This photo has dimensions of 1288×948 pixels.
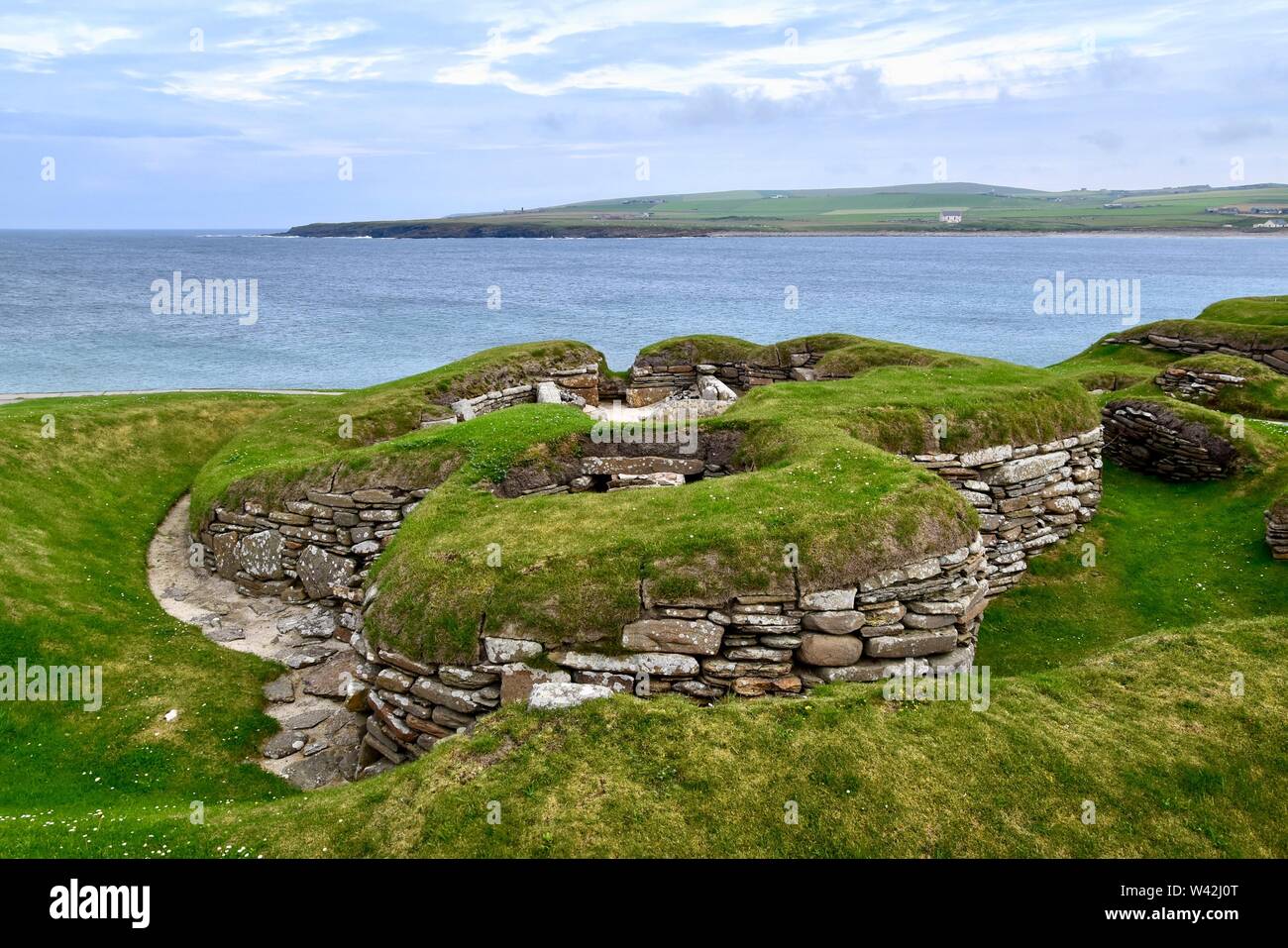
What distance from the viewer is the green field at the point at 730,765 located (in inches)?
302

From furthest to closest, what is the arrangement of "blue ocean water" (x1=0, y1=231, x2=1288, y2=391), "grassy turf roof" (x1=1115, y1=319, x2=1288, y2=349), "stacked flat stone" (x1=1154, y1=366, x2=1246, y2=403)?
"blue ocean water" (x1=0, y1=231, x2=1288, y2=391), "grassy turf roof" (x1=1115, y1=319, x2=1288, y2=349), "stacked flat stone" (x1=1154, y1=366, x2=1246, y2=403)

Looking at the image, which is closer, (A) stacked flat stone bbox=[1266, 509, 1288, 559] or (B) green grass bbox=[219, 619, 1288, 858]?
(B) green grass bbox=[219, 619, 1288, 858]

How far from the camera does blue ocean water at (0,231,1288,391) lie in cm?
6397

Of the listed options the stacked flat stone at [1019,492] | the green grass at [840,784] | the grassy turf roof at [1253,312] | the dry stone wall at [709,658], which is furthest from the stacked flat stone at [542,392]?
the grassy turf roof at [1253,312]

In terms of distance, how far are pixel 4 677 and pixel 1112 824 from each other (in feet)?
56.8

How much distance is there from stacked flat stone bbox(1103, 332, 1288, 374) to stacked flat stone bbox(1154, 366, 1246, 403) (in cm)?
386

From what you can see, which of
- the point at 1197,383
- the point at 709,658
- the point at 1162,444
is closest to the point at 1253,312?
the point at 1197,383

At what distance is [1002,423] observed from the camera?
17719 millimetres

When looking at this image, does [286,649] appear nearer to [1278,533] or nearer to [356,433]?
[356,433]

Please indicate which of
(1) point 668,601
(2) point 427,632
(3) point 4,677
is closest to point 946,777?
(1) point 668,601

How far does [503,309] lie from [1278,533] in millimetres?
87314

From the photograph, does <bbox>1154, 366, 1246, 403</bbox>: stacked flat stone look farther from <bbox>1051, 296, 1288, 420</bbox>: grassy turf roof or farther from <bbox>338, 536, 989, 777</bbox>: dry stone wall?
<bbox>338, 536, 989, 777</bbox>: dry stone wall

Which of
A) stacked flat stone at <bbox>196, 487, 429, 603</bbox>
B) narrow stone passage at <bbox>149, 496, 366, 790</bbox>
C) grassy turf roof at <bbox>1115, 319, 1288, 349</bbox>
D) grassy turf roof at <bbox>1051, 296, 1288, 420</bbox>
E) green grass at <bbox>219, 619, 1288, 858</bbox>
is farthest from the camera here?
grassy turf roof at <bbox>1115, 319, 1288, 349</bbox>

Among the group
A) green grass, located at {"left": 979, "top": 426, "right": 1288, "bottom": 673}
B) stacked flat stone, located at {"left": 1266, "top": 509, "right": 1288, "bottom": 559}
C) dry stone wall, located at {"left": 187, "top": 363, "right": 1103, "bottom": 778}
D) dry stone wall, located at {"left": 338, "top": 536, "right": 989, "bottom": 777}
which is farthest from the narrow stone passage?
stacked flat stone, located at {"left": 1266, "top": 509, "right": 1288, "bottom": 559}
